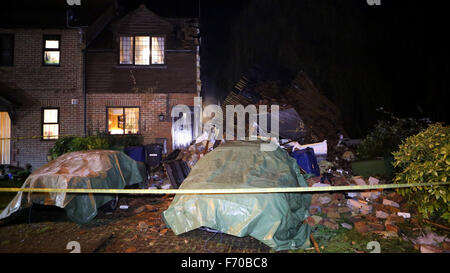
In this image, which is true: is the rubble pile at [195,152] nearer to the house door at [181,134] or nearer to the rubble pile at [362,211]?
the house door at [181,134]

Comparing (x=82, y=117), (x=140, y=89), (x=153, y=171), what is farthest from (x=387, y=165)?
(x=82, y=117)

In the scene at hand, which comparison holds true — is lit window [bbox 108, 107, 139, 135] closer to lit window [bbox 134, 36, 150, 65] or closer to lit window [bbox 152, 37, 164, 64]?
lit window [bbox 134, 36, 150, 65]

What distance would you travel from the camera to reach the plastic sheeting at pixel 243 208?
3.57 meters

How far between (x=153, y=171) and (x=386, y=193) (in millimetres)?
6950

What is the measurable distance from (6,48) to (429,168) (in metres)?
15.4

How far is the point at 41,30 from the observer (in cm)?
1142

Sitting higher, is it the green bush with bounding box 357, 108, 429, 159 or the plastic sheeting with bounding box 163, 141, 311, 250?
the green bush with bounding box 357, 108, 429, 159

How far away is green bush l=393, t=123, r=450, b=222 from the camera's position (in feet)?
12.8

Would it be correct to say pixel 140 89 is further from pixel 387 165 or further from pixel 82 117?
pixel 387 165

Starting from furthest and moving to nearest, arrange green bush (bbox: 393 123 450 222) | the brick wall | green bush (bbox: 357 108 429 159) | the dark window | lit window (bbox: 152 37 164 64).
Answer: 1. lit window (bbox: 152 37 164 64)
2. the dark window
3. the brick wall
4. green bush (bbox: 357 108 429 159)
5. green bush (bbox: 393 123 450 222)

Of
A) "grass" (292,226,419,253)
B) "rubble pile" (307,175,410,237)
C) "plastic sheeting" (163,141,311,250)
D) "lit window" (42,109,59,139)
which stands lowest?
"grass" (292,226,419,253)

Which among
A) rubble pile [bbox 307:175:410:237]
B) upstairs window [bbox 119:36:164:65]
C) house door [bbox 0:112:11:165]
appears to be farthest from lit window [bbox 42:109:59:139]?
rubble pile [bbox 307:175:410:237]

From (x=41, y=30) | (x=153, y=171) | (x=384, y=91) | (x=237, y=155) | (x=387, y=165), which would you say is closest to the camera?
(x=237, y=155)

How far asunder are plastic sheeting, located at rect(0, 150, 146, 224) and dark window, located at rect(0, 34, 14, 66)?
9.21 meters
